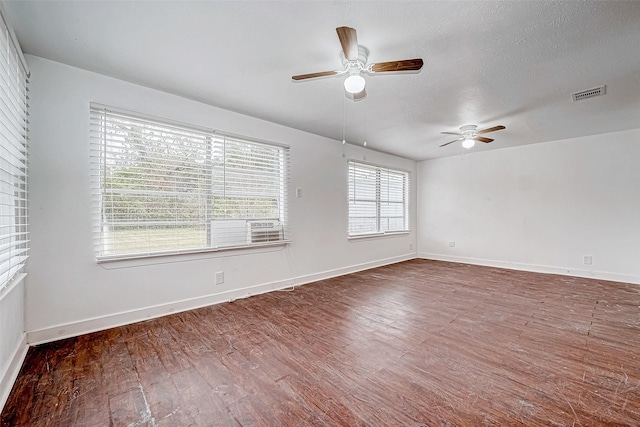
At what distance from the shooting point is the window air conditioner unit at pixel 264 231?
11.7 feet

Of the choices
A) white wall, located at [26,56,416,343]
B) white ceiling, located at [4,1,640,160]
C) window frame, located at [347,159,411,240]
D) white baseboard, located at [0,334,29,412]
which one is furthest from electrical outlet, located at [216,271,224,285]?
window frame, located at [347,159,411,240]

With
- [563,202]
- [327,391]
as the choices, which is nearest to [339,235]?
[327,391]

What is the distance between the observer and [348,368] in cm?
187

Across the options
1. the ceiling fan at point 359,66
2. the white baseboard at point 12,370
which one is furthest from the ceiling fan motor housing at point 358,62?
the white baseboard at point 12,370

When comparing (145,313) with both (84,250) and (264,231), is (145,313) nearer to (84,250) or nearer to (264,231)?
(84,250)

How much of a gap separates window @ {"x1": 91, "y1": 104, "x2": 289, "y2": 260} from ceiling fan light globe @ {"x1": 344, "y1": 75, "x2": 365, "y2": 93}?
183 cm

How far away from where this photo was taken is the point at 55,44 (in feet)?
6.77

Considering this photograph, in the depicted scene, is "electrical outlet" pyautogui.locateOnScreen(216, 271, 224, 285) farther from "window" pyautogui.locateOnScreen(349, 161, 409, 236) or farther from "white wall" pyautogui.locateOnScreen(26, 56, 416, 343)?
"window" pyautogui.locateOnScreen(349, 161, 409, 236)

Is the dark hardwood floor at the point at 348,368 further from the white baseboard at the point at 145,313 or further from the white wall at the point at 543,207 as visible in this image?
the white wall at the point at 543,207

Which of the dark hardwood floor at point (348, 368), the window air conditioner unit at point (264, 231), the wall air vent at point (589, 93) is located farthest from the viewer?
the window air conditioner unit at point (264, 231)

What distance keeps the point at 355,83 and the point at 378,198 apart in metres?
3.68

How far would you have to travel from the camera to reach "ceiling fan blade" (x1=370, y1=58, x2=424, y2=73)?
1925 mm

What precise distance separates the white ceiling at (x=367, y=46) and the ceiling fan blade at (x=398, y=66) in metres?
0.18

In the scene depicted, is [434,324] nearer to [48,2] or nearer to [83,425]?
[83,425]
